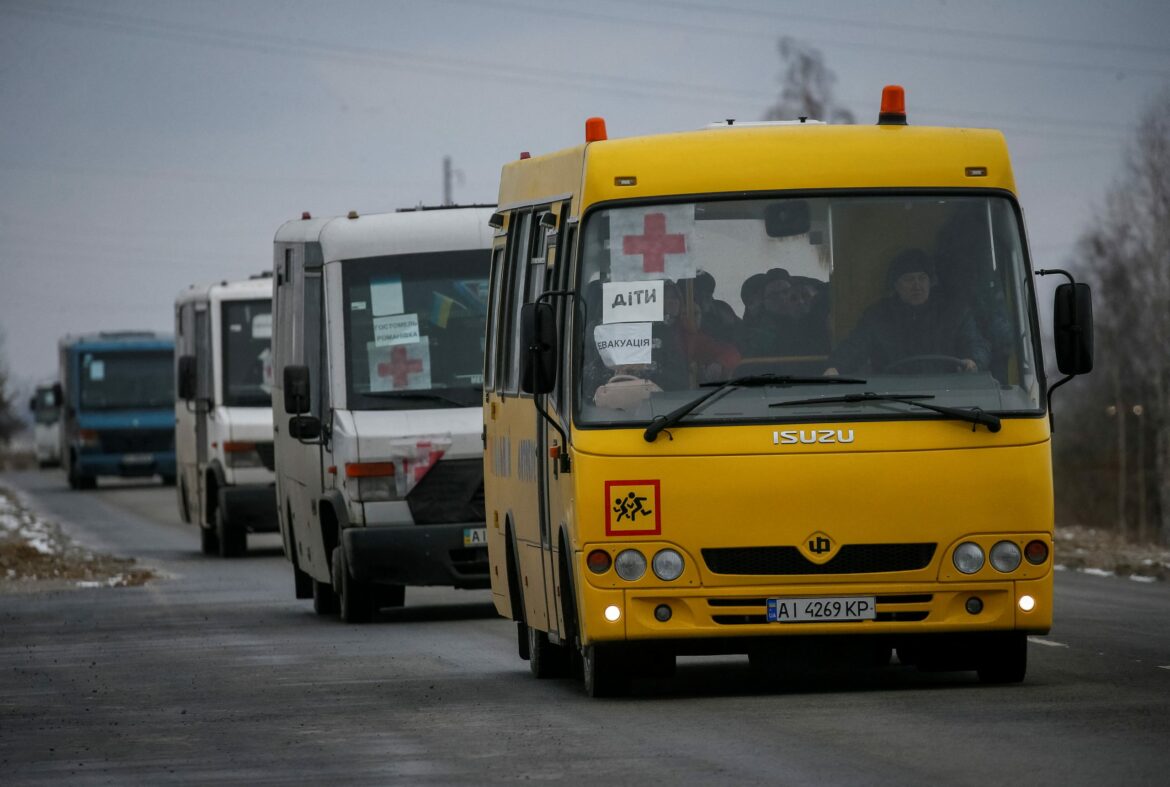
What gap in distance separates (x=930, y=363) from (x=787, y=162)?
1.20 m

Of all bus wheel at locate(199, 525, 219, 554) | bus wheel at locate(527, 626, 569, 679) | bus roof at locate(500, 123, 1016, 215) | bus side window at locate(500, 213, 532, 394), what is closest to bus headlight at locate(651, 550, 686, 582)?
bus roof at locate(500, 123, 1016, 215)

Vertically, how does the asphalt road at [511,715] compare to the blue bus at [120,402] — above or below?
below

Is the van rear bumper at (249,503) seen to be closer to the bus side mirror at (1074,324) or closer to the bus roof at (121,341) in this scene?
the bus side mirror at (1074,324)

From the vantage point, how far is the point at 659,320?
462 inches

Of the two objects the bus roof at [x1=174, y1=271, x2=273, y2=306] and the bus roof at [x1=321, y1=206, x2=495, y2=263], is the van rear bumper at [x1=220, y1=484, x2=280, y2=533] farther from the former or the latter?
the bus roof at [x1=321, y1=206, x2=495, y2=263]

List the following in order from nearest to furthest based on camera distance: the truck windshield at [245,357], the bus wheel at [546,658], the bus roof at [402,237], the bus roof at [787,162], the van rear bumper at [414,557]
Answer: the bus roof at [787,162] < the bus wheel at [546,658] < the van rear bumper at [414,557] < the bus roof at [402,237] < the truck windshield at [245,357]

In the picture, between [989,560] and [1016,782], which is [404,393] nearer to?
[989,560]

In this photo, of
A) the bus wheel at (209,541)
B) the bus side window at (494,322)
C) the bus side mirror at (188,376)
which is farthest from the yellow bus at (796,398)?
the bus wheel at (209,541)

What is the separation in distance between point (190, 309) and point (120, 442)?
2562 cm

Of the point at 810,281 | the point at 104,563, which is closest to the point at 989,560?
the point at 810,281

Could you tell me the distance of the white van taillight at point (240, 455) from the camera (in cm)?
2947

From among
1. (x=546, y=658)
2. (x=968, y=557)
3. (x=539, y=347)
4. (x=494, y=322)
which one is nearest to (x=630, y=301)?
(x=539, y=347)

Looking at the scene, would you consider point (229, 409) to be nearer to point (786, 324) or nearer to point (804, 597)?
point (786, 324)

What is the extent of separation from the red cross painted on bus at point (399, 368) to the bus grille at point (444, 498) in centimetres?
77
